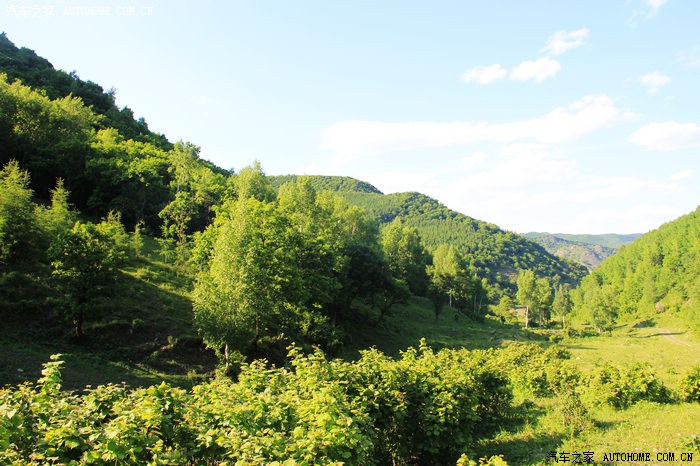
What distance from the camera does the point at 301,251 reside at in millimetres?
35781

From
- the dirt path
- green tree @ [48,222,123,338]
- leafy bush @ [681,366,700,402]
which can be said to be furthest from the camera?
the dirt path

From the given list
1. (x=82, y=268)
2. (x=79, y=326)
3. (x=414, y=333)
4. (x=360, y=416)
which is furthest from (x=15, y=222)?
(x=414, y=333)

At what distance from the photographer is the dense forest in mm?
6715

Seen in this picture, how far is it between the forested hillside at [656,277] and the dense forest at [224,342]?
46768 mm

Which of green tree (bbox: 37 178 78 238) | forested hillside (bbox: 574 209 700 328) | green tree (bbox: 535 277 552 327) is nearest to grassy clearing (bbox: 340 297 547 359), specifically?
green tree (bbox: 37 178 78 238)

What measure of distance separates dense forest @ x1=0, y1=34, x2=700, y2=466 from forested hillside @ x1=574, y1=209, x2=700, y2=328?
1841 inches

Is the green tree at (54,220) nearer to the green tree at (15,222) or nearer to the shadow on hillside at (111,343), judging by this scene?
the green tree at (15,222)

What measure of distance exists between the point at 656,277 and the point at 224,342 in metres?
150

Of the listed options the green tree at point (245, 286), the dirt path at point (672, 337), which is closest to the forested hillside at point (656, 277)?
the dirt path at point (672, 337)

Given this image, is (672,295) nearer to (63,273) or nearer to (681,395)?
(681,395)

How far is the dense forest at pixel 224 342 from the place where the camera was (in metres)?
6.71

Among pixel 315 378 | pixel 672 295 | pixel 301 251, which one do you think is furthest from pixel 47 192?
pixel 672 295

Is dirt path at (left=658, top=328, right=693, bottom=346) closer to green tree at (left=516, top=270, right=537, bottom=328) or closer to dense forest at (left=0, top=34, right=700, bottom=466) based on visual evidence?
dense forest at (left=0, top=34, right=700, bottom=466)

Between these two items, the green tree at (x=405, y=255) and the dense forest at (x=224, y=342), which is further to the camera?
the green tree at (x=405, y=255)
